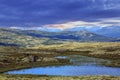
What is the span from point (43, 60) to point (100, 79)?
2678 inches

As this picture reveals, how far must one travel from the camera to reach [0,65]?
104 metres

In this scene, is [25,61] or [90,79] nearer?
[90,79]

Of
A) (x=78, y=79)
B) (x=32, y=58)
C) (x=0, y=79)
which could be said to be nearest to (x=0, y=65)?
(x=32, y=58)

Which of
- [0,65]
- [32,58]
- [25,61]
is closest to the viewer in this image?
[0,65]

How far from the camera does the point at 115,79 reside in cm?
6300

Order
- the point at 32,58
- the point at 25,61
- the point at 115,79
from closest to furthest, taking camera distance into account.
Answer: the point at 115,79 → the point at 25,61 → the point at 32,58

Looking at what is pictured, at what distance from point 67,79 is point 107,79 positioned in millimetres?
9305

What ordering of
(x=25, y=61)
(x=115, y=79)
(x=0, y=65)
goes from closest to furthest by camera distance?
(x=115, y=79) → (x=0, y=65) → (x=25, y=61)

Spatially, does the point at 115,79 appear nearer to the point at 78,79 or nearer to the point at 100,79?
the point at 100,79

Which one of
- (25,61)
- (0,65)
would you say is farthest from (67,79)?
(25,61)

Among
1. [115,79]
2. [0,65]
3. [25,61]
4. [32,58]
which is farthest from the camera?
[32,58]

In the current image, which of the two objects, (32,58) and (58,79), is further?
(32,58)

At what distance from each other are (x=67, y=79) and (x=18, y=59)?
215ft

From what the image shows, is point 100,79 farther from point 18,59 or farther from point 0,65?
point 18,59
